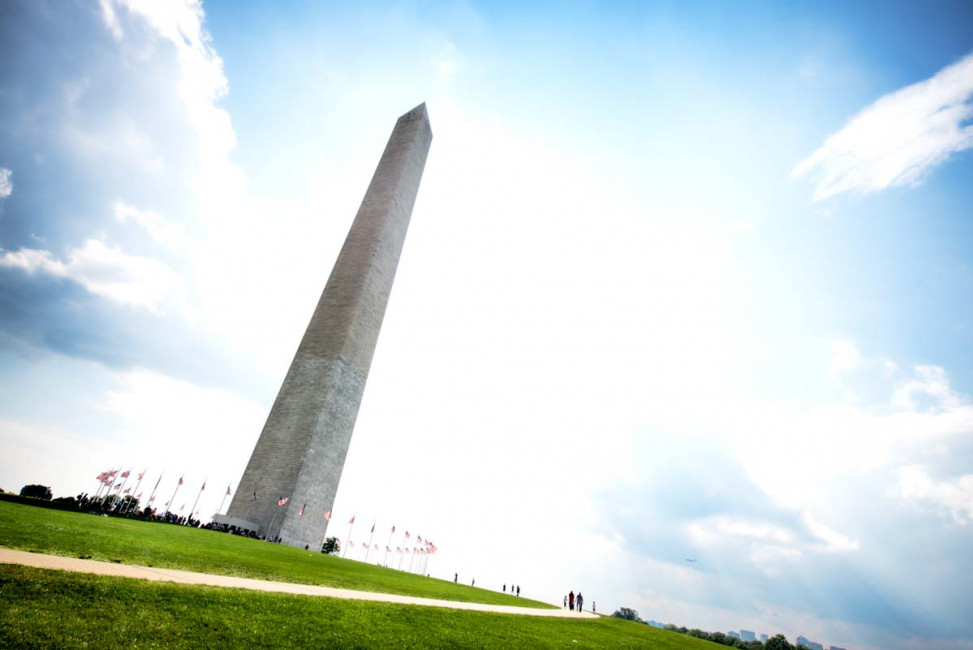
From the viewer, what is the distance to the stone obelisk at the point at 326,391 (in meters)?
30.0

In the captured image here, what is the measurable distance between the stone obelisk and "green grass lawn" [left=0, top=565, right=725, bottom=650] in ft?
72.9

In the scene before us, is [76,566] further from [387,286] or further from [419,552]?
[419,552]

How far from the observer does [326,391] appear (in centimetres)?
3250

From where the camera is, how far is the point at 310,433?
31.0 m

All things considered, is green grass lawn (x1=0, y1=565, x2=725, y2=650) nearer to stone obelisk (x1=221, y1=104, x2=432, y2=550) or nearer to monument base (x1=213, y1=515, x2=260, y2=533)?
stone obelisk (x1=221, y1=104, x2=432, y2=550)

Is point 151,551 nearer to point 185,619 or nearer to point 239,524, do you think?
point 185,619

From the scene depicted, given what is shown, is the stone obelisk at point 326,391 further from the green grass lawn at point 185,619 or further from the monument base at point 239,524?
the green grass lawn at point 185,619

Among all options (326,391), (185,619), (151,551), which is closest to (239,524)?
(326,391)

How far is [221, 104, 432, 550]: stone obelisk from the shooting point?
30.0 meters

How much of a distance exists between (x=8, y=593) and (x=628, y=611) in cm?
8302

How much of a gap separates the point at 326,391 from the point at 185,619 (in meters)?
26.6

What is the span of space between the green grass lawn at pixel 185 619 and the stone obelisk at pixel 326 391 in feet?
72.9

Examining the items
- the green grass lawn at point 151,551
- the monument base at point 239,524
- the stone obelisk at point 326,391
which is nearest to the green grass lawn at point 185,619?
the green grass lawn at point 151,551

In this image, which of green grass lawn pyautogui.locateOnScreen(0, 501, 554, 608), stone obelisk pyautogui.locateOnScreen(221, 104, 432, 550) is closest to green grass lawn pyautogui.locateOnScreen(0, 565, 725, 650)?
green grass lawn pyautogui.locateOnScreen(0, 501, 554, 608)
